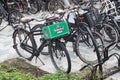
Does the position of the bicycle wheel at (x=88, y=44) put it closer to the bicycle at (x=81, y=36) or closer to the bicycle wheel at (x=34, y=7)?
the bicycle at (x=81, y=36)

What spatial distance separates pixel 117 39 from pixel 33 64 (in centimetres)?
215

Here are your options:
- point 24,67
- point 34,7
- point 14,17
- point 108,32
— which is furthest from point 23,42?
point 34,7

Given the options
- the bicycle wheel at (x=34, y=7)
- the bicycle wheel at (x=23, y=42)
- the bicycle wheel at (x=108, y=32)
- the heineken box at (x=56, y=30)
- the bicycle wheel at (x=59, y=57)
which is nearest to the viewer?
the heineken box at (x=56, y=30)

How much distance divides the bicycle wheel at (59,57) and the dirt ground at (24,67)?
0.36 meters

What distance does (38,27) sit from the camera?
24.3 feet

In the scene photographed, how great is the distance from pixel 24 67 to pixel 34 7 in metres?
6.83

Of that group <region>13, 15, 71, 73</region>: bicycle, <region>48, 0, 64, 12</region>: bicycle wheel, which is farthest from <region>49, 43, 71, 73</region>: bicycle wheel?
<region>48, 0, 64, 12</region>: bicycle wheel

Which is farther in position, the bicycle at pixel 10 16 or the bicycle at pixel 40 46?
the bicycle at pixel 10 16

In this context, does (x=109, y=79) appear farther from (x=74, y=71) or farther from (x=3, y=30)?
(x=3, y=30)

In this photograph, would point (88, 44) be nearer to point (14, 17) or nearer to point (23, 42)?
point (23, 42)

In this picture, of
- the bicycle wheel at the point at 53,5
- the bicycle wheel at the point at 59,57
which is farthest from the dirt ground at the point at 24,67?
the bicycle wheel at the point at 53,5

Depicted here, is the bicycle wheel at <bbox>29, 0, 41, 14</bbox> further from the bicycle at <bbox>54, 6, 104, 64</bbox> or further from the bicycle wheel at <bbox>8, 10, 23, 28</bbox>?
the bicycle at <bbox>54, 6, 104, 64</bbox>

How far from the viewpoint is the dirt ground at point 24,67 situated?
269 inches

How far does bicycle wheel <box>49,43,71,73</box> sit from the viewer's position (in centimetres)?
647
